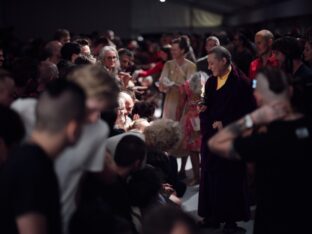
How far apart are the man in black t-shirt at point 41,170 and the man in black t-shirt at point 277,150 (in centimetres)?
77

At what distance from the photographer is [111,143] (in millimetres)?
3203

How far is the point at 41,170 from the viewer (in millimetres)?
2311

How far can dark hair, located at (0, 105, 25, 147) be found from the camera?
2.74 m

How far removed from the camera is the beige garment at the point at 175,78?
739 centimetres

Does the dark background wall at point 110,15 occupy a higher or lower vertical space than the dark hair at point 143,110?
higher

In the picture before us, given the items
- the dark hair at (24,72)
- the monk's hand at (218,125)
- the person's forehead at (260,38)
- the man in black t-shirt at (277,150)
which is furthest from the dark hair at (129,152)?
the person's forehead at (260,38)

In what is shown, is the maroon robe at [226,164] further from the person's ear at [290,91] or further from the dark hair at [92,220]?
the dark hair at [92,220]

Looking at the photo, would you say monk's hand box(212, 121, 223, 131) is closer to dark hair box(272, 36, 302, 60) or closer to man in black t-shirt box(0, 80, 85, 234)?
dark hair box(272, 36, 302, 60)

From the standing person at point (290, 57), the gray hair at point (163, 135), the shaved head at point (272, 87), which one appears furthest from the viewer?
the standing person at point (290, 57)

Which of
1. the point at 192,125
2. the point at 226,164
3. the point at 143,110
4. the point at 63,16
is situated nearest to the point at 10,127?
the point at 226,164

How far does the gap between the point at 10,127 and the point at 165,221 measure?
850 mm

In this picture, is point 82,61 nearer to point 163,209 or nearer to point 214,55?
point 214,55

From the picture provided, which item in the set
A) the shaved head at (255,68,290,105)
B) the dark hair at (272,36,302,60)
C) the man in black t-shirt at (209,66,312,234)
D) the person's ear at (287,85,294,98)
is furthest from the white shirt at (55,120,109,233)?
the dark hair at (272,36,302,60)

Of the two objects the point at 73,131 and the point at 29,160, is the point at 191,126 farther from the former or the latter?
the point at 29,160
